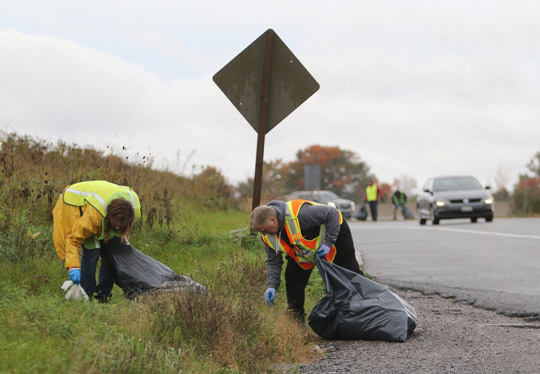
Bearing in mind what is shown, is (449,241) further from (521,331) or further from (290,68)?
(521,331)

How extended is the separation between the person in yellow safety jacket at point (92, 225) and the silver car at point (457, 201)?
57.8 feet

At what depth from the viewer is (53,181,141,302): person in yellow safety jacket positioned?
612cm

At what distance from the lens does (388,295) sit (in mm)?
6199

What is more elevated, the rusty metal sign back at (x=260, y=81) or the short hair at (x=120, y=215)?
the rusty metal sign back at (x=260, y=81)

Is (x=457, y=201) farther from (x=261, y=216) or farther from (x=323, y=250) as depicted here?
(x=261, y=216)

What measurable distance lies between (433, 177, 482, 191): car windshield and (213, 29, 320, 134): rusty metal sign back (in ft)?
52.9

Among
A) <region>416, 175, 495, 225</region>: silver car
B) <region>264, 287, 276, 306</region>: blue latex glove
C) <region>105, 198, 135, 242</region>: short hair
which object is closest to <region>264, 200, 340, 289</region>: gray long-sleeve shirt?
<region>264, 287, 276, 306</region>: blue latex glove

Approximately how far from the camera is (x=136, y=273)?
21.1 ft

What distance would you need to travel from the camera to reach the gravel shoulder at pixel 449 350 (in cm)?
492

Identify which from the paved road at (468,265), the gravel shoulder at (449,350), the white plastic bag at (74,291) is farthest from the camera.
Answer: the paved road at (468,265)

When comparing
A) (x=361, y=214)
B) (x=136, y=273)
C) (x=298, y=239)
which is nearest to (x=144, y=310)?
(x=136, y=273)

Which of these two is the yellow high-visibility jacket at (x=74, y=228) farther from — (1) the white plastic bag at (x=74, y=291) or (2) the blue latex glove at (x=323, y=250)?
(2) the blue latex glove at (x=323, y=250)

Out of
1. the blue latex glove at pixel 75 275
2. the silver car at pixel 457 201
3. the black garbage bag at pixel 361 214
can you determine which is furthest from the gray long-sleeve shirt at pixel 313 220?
the black garbage bag at pixel 361 214

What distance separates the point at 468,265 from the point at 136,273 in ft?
20.5
